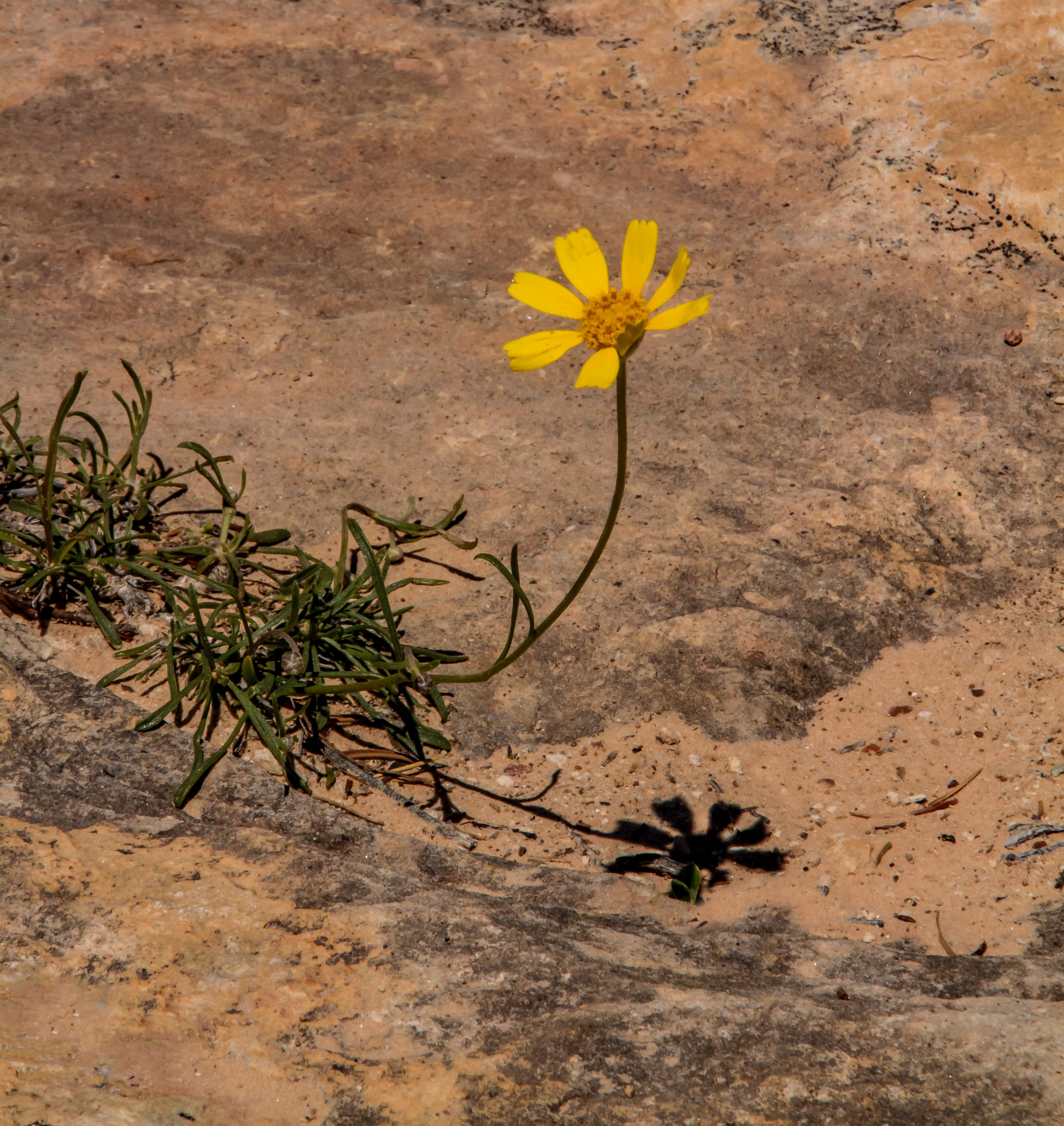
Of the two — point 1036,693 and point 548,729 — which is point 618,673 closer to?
point 548,729

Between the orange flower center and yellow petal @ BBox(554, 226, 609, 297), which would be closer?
the orange flower center

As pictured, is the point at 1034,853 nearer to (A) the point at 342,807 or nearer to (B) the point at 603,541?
(B) the point at 603,541

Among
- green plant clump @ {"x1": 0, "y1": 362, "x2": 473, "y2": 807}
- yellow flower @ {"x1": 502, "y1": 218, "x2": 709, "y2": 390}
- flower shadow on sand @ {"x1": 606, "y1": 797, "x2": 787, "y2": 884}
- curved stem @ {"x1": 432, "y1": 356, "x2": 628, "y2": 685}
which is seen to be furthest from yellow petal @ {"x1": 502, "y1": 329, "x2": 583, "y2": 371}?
flower shadow on sand @ {"x1": 606, "y1": 797, "x2": 787, "y2": 884}

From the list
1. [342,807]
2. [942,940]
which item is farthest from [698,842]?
[342,807]

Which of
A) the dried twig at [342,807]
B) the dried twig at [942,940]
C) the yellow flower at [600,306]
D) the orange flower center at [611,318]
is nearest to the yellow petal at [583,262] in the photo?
the yellow flower at [600,306]

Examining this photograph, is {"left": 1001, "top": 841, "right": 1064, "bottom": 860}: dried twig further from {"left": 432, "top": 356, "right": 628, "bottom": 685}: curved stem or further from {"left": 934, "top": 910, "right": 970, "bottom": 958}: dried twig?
{"left": 432, "top": 356, "right": 628, "bottom": 685}: curved stem

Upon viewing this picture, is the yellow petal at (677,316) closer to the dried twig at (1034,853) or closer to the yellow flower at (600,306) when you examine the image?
the yellow flower at (600,306)

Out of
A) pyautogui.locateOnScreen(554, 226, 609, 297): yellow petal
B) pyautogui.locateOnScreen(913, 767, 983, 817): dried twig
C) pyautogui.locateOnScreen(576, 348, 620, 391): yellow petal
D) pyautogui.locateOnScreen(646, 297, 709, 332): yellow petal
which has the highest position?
pyautogui.locateOnScreen(554, 226, 609, 297): yellow petal

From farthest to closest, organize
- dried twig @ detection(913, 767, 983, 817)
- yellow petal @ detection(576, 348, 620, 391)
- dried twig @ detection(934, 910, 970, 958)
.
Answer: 1. dried twig @ detection(913, 767, 983, 817)
2. dried twig @ detection(934, 910, 970, 958)
3. yellow petal @ detection(576, 348, 620, 391)
